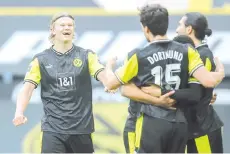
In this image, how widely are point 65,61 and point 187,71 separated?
127 centimetres

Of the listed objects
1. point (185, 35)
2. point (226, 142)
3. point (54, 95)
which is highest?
point (185, 35)

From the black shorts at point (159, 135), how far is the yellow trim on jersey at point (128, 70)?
1.01 feet

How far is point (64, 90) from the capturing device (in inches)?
251

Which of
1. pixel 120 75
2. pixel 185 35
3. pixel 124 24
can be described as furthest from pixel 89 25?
pixel 120 75

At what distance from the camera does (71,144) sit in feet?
21.1

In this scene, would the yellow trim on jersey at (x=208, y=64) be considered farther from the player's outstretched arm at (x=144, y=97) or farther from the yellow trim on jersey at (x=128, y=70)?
the yellow trim on jersey at (x=128, y=70)

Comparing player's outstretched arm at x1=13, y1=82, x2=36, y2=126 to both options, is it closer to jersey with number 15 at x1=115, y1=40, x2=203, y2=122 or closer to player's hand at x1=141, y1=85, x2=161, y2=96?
jersey with number 15 at x1=115, y1=40, x2=203, y2=122

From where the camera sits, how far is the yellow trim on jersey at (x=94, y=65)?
21.1ft

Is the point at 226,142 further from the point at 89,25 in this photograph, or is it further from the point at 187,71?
the point at 187,71

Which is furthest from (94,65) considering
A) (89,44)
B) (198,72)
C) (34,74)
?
(89,44)

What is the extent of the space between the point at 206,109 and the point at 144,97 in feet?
4.16

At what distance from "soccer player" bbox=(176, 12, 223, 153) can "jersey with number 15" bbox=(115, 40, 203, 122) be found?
94 centimetres

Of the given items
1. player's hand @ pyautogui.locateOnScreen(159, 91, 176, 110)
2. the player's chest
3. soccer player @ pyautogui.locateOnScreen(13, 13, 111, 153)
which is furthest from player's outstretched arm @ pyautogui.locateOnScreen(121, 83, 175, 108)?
the player's chest

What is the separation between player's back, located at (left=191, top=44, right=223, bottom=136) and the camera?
6.48 m
